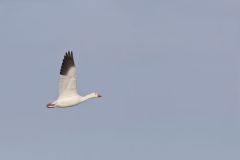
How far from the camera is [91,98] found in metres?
67.1

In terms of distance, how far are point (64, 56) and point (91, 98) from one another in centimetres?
473

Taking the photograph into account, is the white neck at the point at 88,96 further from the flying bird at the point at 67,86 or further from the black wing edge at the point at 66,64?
the black wing edge at the point at 66,64

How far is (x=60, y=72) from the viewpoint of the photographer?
64.9 m

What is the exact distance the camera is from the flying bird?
6469 centimetres

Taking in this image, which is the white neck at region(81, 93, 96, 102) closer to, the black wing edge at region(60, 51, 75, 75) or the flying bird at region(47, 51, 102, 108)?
the flying bird at region(47, 51, 102, 108)

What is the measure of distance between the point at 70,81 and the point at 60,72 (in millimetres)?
1291

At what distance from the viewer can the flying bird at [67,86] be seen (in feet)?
212

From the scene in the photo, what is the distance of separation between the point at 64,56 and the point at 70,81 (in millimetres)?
2283

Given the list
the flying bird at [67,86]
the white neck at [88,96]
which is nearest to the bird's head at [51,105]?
the flying bird at [67,86]

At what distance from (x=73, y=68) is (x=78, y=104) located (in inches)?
117

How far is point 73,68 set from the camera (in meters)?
65.1

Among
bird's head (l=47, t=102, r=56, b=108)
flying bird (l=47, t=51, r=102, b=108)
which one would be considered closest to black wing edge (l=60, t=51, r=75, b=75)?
flying bird (l=47, t=51, r=102, b=108)

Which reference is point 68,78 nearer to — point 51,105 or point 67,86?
point 67,86

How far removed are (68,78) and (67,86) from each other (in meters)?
0.67
